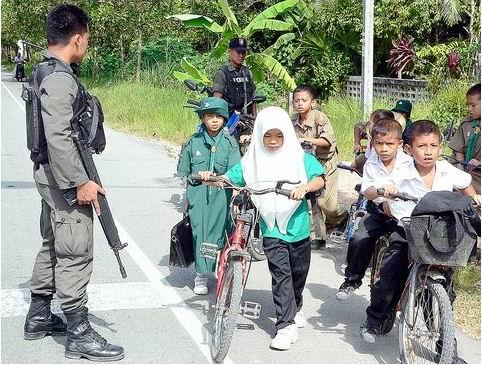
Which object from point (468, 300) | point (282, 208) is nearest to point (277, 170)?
point (282, 208)

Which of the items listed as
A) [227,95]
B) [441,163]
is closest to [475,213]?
[441,163]

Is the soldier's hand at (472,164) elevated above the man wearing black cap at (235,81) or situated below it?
below

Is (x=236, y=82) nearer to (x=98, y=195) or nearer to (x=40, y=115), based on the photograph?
(x=98, y=195)

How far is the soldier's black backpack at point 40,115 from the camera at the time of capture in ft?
13.5

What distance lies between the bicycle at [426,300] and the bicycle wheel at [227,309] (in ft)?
3.36

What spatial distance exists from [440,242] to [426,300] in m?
0.48

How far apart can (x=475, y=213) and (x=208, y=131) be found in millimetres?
2484

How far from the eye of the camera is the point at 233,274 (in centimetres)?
422

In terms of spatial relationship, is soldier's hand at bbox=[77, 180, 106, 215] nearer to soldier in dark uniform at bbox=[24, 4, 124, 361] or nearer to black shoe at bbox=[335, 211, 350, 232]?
soldier in dark uniform at bbox=[24, 4, 124, 361]

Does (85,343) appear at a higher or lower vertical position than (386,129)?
lower

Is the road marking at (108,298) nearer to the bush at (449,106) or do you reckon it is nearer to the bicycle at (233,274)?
the bicycle at (233,274)

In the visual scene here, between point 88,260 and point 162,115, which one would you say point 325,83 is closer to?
point 162,115

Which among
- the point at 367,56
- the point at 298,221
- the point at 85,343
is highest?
the point at 367,56

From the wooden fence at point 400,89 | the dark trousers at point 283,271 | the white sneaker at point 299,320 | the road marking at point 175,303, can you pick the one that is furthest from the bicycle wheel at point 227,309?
the wooden fence at point 400,89
